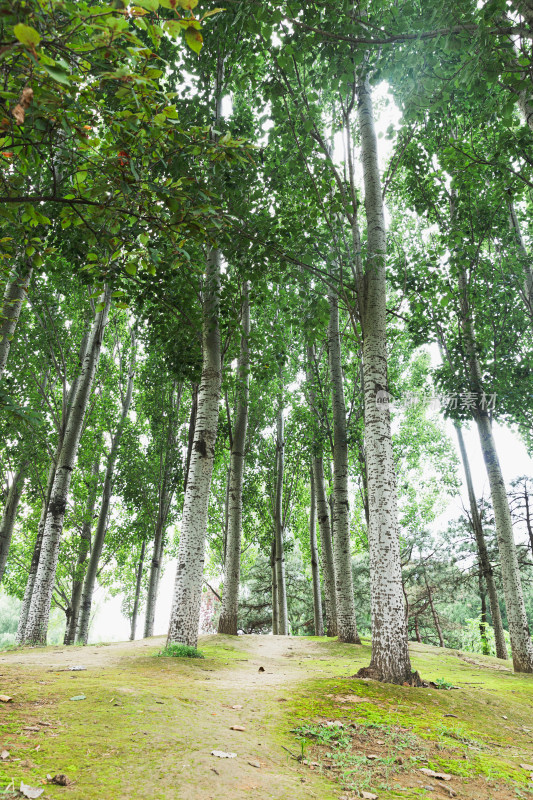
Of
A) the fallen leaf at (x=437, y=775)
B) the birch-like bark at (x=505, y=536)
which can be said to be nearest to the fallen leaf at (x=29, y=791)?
the fallen leaf at (x=437, y=775)

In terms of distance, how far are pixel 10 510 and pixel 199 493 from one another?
10143 millimetres

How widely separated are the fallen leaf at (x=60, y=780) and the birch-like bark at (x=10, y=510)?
13078 millimetres

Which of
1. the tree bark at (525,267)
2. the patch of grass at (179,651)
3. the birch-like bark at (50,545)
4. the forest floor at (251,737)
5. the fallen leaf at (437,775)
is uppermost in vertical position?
the tree bark at (525,267)

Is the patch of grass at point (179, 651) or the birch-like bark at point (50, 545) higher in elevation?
the birch-like bark at point (50, 545)

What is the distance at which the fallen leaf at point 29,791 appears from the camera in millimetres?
1970

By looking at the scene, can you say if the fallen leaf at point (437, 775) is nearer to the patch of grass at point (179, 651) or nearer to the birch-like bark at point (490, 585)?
the patch of grass at point (179, 651)

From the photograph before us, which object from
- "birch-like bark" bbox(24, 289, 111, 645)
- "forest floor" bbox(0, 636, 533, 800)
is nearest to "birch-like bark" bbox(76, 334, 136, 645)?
"birch-like bark" bbox(24, 289, 111, 645)

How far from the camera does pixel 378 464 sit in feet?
18.7

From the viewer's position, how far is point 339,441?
10984 millimetres

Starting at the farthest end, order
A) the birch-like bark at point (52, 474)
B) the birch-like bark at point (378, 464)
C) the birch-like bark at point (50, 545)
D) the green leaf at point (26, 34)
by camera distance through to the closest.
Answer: the birch-like bark at point (52, 474) → the birch-like bark at point (50, 545) → the birch-like bark at point (378, 464) → the green leaf at point (26, 34)

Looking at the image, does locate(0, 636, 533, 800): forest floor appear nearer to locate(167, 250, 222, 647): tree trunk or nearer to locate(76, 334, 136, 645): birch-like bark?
locate(167, 250, 222, 647): tree trunk

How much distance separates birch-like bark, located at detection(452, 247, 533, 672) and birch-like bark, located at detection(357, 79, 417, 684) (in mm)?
1812

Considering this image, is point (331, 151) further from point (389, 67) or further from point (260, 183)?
point (389, 67)

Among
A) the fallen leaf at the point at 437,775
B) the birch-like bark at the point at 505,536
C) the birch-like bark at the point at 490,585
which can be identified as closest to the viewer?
the fallen leaf at the point at 437,775
